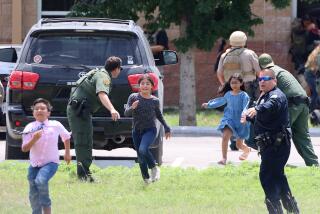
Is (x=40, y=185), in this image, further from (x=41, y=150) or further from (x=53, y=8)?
(x=53, y=8)

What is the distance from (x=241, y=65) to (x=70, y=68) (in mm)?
3564

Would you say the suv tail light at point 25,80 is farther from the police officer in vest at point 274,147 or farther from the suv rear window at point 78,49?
the police officer in vest at point 274,147

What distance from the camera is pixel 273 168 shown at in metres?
10.0

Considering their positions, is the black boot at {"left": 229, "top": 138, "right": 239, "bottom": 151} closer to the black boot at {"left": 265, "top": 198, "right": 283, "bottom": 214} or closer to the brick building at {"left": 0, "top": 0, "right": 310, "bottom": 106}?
the black boot at {"left": 265, "top": 198, "right": 283, "bottom": 214}

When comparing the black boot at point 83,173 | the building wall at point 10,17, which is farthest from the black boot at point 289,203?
the building wall at point 10,17

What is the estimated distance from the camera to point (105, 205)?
35.5ft

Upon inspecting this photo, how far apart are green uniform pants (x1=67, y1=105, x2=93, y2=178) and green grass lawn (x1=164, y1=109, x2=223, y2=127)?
985 cm

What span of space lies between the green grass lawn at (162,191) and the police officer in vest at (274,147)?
478mm

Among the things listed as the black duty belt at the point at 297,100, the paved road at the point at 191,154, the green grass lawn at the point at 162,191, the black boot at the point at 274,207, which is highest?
the black duty belt at the point at 297,100

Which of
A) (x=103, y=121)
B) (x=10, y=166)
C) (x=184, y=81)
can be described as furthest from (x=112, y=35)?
(x=184, y=81)

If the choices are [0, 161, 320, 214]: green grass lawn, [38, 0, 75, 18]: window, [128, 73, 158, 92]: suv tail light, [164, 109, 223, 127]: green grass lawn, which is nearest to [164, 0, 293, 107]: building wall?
[164, 109, 223, 127]: green grass lawn

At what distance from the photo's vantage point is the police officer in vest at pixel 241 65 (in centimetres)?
1644

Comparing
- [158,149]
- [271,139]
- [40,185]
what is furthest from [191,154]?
[40,185]

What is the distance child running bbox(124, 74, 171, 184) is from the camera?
1244 cm
